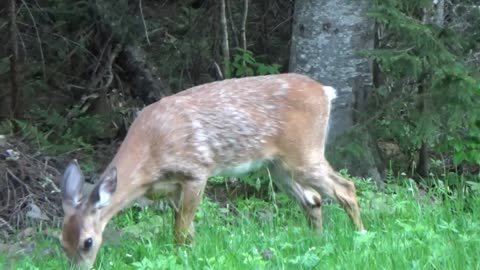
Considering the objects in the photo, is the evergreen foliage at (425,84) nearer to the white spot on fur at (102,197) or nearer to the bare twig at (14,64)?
the white spot on fur at (102,197)

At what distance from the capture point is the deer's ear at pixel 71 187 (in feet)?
23.2

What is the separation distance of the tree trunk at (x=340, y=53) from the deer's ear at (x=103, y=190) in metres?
3.25

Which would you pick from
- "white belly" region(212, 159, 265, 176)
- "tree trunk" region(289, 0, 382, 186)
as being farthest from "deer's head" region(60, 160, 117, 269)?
"tree trunk" region(289, 0, 382, 186)

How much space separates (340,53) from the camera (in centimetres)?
1010

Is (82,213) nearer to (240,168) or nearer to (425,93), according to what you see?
(240,168)

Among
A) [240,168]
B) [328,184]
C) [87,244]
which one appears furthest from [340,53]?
[87,244]

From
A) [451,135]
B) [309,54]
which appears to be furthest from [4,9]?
[451,135]

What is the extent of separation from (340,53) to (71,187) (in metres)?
3.84

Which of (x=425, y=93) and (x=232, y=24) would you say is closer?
(x=425, y=93)

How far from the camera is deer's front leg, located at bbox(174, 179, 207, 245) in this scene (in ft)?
23.6

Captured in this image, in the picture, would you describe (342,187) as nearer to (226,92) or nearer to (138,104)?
(226,92)

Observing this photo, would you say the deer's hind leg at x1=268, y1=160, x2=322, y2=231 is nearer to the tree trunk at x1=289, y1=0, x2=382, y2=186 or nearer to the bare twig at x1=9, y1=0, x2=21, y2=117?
the tree trunk at x1=289, y1=0, x2=382, y2=186

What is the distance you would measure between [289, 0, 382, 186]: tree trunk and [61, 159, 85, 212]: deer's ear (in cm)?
343

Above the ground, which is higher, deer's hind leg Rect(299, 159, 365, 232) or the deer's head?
the deer's head
